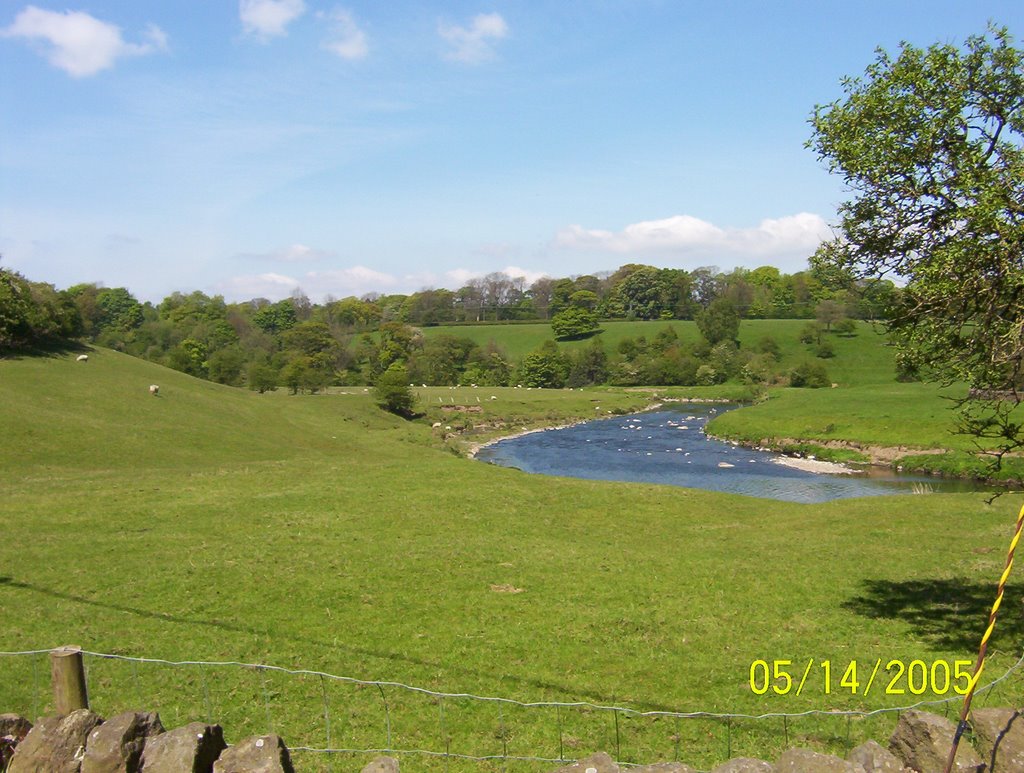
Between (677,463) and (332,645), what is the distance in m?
49.9

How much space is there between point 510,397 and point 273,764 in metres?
115

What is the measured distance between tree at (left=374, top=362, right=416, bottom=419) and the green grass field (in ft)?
176

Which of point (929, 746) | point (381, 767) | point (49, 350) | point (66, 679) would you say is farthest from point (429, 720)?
point (49, 350)

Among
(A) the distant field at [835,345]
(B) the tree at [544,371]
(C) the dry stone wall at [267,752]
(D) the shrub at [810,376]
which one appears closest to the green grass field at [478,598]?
(C) the dry stone wall at [267,752]

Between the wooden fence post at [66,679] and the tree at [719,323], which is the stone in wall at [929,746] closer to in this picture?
the wooden fence post at [66,679]

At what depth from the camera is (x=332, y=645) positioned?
15.4 m

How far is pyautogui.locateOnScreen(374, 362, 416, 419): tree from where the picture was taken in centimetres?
9206

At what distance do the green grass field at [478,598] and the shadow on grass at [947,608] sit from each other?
0.09 m

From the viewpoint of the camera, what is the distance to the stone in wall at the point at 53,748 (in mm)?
7266

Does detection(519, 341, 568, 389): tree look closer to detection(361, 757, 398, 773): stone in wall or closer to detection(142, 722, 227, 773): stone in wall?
detection(142, 722, 227, 773): stone in wall

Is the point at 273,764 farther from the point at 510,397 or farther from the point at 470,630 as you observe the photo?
the point at 510,397

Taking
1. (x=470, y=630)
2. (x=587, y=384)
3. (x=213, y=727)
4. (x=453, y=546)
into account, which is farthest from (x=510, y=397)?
(x=213, y=727)

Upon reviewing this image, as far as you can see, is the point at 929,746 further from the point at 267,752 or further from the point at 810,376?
the point at 810,376

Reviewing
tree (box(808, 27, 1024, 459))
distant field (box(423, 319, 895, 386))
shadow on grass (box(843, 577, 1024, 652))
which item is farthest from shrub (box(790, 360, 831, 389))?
tree (box(808, 27, 1024, 459))
